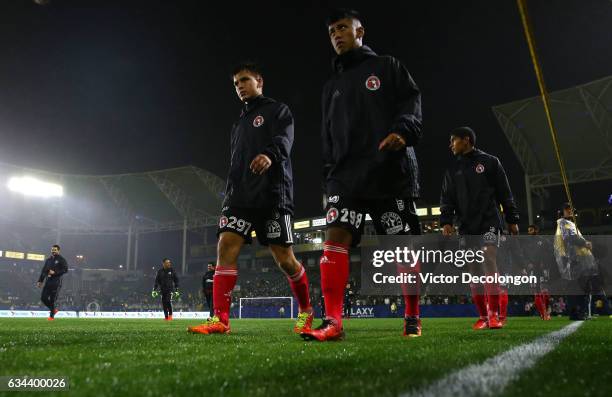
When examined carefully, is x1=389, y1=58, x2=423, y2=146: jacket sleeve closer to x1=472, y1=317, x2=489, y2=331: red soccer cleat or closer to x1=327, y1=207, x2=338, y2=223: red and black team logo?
x1=327, y1=207, x2=338, y2=223: red and black team logo

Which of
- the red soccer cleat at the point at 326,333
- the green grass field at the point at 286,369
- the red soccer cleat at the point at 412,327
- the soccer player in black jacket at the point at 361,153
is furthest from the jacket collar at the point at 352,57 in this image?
the green grass field at the point at 286,369

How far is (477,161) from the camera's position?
249 inches

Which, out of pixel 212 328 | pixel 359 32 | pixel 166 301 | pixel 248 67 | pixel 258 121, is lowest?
pixel 166 301

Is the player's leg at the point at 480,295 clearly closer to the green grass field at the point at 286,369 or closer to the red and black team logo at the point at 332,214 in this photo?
the red and black team logo at the point at 332,214

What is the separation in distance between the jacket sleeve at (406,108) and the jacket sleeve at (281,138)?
1.09 metres

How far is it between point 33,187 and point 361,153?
4960cm

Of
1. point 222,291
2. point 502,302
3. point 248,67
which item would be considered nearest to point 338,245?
point 222,291

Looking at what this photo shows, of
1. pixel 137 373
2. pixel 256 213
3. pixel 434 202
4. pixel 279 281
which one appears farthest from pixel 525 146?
pixel 137 373

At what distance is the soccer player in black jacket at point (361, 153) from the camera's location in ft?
11.5

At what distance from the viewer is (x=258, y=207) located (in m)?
4.50

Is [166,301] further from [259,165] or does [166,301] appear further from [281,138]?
[259,165]

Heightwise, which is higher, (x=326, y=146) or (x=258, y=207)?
(x=326, y=146)

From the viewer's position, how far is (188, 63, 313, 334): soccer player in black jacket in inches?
177

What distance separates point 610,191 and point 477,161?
Result: 159 feet
